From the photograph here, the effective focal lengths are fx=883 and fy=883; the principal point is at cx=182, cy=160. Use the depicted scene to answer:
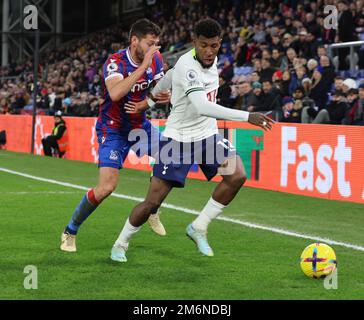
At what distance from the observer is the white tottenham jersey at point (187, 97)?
23.5ft

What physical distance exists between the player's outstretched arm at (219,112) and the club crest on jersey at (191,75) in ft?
0.39

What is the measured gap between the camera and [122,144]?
821 cm

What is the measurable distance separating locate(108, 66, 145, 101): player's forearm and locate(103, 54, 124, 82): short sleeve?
0.49 feet

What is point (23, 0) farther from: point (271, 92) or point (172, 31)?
point (271, 92)

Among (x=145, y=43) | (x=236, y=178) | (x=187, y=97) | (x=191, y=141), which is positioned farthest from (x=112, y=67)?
(x=236, y=178)

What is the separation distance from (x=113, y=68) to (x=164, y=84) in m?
0.51

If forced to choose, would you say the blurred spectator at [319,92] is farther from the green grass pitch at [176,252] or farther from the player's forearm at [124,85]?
the player's forearm at [124,85]

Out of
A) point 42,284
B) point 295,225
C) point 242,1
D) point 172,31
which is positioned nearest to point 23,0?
point 172,31

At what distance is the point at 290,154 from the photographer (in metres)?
14.4

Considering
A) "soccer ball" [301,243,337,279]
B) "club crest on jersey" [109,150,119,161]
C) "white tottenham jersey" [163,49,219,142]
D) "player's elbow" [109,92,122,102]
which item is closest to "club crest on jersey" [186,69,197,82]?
"white tottenham jersey" [163,49,219,142]

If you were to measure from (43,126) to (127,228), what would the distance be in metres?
19.1

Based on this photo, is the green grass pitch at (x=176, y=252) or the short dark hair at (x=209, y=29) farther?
the short dark hair at (x=209, y=29)

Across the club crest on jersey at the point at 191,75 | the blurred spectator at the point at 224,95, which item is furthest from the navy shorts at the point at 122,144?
the blurred spectator at the point at 224,95

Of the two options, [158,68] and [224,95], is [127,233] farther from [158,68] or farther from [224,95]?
[224,95]
